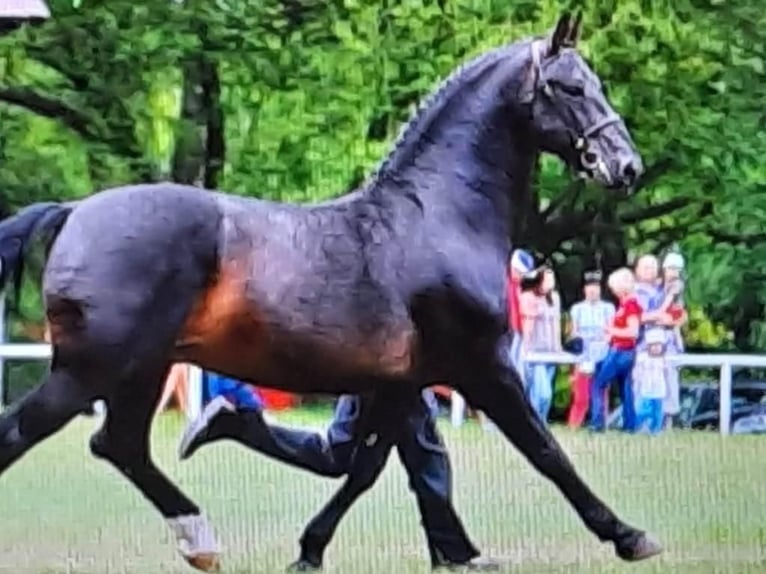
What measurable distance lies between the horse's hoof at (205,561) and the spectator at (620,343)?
2.77 feet

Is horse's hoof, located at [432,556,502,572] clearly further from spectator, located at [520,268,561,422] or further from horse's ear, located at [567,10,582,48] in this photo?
horse's ear, located at [567,10,582,48]

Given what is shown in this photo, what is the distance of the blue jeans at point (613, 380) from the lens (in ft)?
11.3

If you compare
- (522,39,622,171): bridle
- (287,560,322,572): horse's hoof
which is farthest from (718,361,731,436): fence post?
(287,560,322,572): horse's hoof

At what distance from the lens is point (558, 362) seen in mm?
3439

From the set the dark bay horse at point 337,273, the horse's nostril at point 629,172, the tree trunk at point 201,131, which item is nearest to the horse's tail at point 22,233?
the dark bay horse at point 337,273

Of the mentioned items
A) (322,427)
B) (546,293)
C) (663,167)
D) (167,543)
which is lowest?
(167,543)

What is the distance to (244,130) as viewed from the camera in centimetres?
345

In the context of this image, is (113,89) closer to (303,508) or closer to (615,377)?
(303,508)

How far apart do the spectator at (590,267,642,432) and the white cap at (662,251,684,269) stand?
0.08 metres

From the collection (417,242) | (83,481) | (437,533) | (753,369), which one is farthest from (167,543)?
(753,369)

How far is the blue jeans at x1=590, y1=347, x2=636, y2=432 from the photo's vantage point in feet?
11.3

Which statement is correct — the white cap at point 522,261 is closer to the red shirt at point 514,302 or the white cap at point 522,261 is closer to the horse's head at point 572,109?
the red shirt at point 514,302

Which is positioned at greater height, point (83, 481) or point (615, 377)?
point (615, 377)

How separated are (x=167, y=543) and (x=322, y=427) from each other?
411 mm
